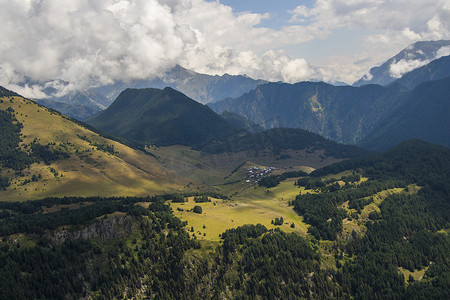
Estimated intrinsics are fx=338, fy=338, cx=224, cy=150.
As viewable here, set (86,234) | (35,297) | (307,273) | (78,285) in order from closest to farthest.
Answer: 1. (35,297)
2. (78,285)
3. (86,234)
4. (307,273)

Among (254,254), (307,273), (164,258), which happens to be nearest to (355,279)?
(307,273)

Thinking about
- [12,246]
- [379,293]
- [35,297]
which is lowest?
[379,293]

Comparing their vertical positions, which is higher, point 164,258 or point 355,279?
point 164,258

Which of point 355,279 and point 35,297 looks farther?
point 355,279

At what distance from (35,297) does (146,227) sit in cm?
6297

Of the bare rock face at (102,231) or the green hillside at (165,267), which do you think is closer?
the green hillside at (165,267)

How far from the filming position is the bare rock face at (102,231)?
563 ft

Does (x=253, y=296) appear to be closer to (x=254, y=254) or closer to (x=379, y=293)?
(x=254, y=254)

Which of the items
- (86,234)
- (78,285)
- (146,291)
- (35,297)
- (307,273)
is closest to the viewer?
(35,297)

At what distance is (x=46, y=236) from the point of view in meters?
170

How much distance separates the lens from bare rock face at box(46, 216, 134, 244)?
172 metres

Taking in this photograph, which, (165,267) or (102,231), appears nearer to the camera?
(165,267)

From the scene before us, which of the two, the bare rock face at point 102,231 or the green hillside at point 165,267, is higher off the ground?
the bare rock face at point 102,231

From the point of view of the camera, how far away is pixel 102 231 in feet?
594
